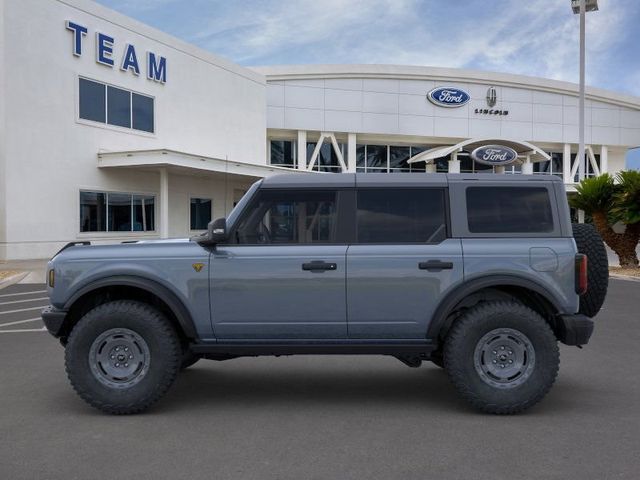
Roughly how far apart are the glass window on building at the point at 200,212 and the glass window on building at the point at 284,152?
1052 cm

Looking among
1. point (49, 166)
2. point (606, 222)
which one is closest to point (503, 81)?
point (606, 222)

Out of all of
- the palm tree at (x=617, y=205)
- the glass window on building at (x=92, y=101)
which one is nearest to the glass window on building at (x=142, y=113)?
the glass window on building at (x=92, y=101)

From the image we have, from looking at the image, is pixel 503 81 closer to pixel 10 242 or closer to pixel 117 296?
pixel 10 242

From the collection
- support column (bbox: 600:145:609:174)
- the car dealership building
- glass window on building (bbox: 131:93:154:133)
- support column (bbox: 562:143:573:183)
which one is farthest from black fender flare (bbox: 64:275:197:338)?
support column (bbox: 600:145:609:174)

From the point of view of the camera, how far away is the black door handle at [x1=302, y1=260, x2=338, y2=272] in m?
5.02

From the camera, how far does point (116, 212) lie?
25.4 metres

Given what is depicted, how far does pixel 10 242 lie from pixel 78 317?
17.7 meters

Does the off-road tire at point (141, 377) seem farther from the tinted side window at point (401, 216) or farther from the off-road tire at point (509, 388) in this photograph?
the off-road tire at point (509, 388)

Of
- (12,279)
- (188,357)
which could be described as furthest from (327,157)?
(188,357)

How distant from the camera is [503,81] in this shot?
4344 centimetres

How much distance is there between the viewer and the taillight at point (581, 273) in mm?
5027

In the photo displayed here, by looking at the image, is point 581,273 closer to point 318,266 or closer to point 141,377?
point 318,266

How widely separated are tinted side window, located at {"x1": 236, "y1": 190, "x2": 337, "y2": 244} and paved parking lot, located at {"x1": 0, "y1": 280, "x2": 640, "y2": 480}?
145 cm

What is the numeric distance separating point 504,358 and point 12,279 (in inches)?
571
